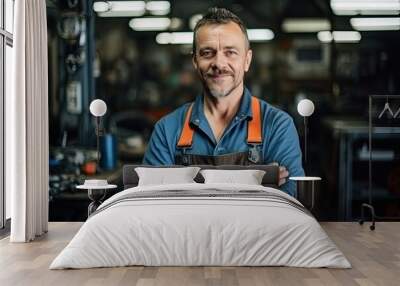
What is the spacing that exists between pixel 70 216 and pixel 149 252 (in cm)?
308

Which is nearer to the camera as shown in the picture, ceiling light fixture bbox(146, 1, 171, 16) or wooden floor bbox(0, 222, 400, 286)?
wooden floor bbox(0, 222, 400, 286)

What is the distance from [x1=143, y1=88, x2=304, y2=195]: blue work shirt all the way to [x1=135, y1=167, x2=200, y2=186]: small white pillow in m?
0.47

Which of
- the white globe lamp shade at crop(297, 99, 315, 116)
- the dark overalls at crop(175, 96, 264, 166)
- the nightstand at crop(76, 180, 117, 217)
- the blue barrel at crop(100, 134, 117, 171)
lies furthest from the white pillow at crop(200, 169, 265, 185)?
the blue barrel at crop(100, 134, 117, 171)

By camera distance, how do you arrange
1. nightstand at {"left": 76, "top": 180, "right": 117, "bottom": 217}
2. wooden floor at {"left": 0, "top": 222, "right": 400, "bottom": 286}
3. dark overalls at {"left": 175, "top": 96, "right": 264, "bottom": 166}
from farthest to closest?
1. dark overalls at {"left": 175, "top": 96, "right": 264, "bottom": 166}
2. nightstand at {"left": 76, "top": 180, "right": 117, "bottom": 217}
3. wooden floor at {"left": 0, "top": 222, "right": 400, "bottom": 286}

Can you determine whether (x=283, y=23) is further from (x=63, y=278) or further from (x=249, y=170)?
(x=63, y=278)

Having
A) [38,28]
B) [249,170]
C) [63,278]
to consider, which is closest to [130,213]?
[63,278]

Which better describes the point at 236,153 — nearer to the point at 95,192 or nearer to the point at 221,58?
the point at 221,58

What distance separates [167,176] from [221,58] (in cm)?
161

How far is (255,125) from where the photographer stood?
722 cm

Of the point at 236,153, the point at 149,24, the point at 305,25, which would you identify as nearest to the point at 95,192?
the point at 236,153

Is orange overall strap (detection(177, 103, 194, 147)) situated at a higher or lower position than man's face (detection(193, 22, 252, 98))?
lower

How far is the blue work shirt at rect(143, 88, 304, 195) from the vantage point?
7.13 meters

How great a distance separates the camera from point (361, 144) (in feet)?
24.1

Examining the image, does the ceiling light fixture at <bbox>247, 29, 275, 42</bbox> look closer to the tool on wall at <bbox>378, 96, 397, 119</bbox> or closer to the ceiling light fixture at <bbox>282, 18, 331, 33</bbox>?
the ceiling light fixture at <bbox>282, 18, 331, 33</bbox>
